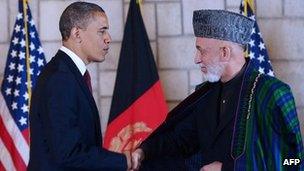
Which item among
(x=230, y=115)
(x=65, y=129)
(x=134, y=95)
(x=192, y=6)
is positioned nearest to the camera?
(x=65, y=129)

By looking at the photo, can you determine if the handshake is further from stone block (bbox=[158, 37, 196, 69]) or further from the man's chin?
stone block (bbox=[158, 37, 196, 69])

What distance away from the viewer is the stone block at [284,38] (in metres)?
4.39

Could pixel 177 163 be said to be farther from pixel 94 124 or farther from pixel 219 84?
pixel 94 124

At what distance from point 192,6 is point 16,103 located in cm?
135

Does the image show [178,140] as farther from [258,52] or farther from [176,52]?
[176,52]

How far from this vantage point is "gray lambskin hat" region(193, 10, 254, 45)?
277 centimetres

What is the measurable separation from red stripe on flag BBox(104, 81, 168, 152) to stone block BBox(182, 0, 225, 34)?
506 millimetres

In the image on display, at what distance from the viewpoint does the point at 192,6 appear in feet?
14.4

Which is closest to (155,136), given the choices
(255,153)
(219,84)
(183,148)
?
(183,148)

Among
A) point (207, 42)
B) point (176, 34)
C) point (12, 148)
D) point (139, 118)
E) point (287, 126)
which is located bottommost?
point (12, 148)

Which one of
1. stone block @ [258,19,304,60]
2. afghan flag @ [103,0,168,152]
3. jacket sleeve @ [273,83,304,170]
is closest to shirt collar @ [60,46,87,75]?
jacket sleeve @ [273,83,304,170]

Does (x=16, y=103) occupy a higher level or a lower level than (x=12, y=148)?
higher
